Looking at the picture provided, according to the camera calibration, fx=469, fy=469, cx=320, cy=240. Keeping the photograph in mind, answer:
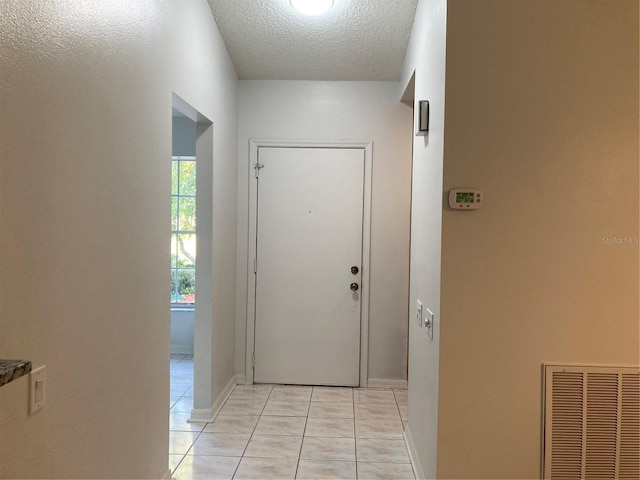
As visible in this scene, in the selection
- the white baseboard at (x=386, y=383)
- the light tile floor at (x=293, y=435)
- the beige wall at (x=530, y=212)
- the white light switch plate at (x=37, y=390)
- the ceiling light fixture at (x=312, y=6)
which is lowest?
the light tile floor at (x=293, y=435)

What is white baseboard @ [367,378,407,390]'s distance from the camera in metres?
3.95

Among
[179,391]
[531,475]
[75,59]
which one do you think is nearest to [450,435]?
[531,475]

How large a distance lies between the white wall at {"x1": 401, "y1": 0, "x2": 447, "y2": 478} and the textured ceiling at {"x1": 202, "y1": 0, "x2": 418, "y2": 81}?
0.30m

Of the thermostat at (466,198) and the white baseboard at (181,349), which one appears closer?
the thermostat at (466,198)

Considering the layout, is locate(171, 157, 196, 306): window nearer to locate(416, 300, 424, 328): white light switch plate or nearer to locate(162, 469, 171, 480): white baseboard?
locate(162, 469, 171, 480): white baseboard

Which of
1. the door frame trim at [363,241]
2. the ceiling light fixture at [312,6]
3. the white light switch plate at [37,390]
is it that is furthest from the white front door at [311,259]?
the white light switch plate at [37,390]

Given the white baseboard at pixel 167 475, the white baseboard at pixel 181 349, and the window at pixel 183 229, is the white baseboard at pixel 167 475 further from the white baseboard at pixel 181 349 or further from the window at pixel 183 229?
the window at pixel 183 229

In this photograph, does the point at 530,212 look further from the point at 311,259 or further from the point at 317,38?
the point at 311,259

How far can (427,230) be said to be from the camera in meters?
2.36

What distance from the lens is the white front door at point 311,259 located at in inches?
154

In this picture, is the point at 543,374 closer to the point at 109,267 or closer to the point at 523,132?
the point at 523,132

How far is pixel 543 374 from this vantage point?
198 centimetres

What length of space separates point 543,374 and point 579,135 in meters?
1.02

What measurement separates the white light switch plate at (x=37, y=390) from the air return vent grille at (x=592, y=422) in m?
1.86
